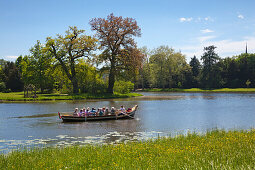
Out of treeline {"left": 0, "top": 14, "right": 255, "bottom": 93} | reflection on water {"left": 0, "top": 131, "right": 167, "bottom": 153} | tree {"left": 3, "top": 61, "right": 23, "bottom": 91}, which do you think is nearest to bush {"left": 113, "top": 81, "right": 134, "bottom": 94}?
treeline {"left": 0, "top": 14, "right": 255, "bottom": 93}

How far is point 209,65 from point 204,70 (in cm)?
300

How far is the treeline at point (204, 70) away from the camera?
95.0 meters

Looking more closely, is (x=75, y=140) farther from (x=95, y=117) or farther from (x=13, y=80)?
(x=13, y=80)

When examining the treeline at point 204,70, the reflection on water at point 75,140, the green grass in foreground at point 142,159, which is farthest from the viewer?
the treeline at point 204,70

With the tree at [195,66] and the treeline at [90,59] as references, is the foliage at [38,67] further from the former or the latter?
the tree at [195,66]

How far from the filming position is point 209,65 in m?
101

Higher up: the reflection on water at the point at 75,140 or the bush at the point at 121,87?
the bush at the point at 121,87

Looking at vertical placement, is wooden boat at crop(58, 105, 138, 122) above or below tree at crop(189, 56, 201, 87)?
below

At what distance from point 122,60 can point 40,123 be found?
113 feet

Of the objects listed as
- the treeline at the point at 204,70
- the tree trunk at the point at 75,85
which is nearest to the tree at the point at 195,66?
the treeline at the point at 204,70

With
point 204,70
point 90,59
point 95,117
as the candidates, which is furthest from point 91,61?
point 204,70

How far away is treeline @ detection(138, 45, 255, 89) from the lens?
95.0m

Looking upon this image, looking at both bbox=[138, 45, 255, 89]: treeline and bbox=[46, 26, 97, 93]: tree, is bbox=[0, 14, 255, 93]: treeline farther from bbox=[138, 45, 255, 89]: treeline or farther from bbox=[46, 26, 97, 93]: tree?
bbox=[138, 45, 255, 89]: treeline

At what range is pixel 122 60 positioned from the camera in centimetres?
5669
